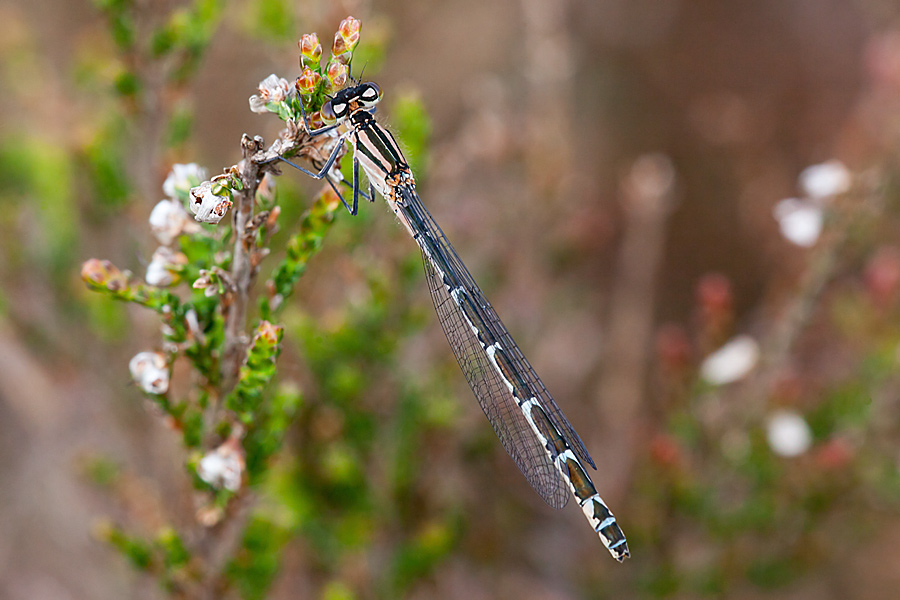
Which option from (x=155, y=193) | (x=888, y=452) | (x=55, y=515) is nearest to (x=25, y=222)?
(x=155, y=193)

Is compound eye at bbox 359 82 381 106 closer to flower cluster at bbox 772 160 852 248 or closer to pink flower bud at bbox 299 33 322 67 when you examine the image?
pink flower bud at bbox 299 33 322 67

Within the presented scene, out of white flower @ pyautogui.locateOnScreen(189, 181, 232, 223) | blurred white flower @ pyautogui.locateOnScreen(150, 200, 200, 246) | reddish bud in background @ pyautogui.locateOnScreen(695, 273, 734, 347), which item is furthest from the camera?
reddish bud in background @ pyautogui.locateOnScreen(695, 273, 734, 347)

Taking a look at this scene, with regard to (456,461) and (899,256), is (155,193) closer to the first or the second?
(456,461)

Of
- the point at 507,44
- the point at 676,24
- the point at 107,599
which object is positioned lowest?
the point at 107,599

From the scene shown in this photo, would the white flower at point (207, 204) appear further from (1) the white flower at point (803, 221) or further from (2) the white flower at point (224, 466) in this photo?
(1) the white flower at point (803, 221)

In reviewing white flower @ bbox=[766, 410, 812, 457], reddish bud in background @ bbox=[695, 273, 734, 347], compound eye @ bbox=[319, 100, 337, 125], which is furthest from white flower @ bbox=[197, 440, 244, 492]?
white flower @ bbox=[766, 410, 812, 457]

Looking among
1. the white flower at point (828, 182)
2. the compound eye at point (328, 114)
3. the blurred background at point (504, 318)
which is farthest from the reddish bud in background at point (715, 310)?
the compound eye at point (328, 114)

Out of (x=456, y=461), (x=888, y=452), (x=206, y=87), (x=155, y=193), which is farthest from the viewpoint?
(x=206, y=87)
